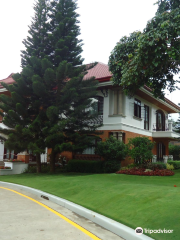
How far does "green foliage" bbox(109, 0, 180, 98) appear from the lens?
1145cm

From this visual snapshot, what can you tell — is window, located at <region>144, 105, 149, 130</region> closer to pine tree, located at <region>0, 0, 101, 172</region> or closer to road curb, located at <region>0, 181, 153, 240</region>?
pine tree, located at <region>0, 0, 101, 172</region>

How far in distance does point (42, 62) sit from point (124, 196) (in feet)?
38.6

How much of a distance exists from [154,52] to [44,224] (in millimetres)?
8937

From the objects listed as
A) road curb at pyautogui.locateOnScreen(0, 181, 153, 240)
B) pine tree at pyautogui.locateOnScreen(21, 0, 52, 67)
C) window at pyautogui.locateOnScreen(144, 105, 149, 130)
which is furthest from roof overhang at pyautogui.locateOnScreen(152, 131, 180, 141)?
road curb at pyautogui.locateOnScreen(0, 181, 153, 240)

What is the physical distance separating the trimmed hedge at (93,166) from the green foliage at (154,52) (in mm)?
5462

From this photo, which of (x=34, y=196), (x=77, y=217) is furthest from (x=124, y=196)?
(x=34, y=196)

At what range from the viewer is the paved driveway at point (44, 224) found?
5199mm

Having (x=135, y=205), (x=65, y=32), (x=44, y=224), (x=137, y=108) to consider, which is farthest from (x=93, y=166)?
(x=44, y=224)

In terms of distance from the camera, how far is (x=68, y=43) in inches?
720

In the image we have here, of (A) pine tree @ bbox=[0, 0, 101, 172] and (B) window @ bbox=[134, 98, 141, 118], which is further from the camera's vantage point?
(B) window @ bbox=[134, 98, 141, 118]

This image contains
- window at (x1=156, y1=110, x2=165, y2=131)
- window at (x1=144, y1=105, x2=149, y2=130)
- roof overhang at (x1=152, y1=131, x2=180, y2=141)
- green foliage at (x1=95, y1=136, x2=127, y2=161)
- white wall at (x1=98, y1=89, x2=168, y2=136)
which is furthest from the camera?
window at (x1=156, y1=110, x2=165, y2=131)

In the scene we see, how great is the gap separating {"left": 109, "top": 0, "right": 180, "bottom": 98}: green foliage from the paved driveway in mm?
7693

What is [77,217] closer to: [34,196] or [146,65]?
[34,196]

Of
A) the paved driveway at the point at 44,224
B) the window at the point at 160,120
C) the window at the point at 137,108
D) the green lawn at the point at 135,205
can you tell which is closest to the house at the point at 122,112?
the window at the point at 137,108
